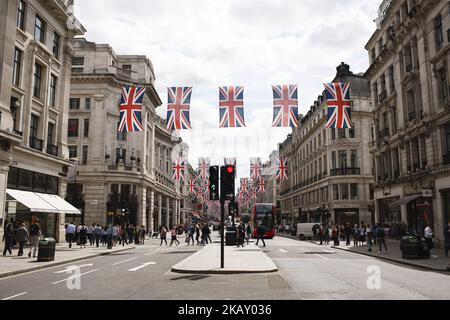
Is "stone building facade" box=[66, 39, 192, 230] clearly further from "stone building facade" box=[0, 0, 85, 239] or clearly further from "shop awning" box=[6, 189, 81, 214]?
"shop awning" box=[6, 189, 81, 214]

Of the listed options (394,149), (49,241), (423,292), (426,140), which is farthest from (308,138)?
(423,292)

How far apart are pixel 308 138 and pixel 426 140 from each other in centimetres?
4036

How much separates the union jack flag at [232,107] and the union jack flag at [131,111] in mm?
6969

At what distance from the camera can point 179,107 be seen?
2431cm

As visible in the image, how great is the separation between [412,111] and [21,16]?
30.4 m

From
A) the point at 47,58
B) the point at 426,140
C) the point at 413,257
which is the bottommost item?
the point at 413,257

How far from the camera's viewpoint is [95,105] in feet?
167

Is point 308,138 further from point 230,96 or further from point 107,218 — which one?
point 230,96

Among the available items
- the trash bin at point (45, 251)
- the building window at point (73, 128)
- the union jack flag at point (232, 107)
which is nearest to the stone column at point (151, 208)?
the building window at point (73, 128)

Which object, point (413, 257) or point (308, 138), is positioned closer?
point (413, 257)

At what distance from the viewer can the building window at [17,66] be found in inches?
1065

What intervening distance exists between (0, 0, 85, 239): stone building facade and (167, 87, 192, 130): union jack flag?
385 inches

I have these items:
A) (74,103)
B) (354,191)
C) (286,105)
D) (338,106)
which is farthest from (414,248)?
(74,103)

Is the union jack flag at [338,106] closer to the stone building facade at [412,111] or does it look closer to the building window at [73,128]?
the stone building facade at [412,111]
